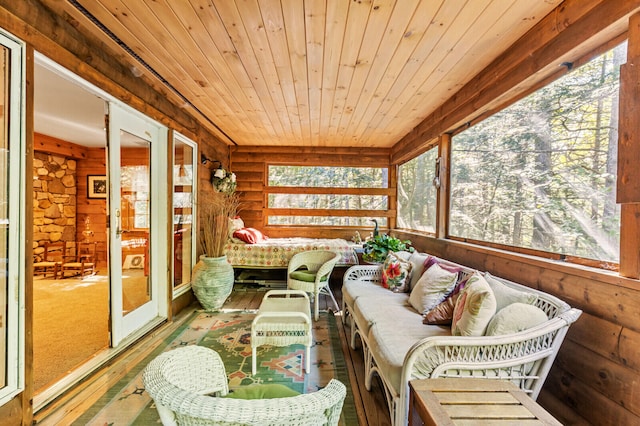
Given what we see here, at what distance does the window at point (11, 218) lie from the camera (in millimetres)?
1506

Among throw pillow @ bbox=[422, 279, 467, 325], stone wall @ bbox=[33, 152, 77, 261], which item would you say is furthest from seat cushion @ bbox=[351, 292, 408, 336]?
stone wall @ bbox=[33, 152, 77, 261]

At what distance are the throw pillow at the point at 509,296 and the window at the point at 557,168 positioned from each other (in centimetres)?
38

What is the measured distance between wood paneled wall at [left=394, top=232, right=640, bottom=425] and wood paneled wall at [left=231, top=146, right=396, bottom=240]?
12.2 feet

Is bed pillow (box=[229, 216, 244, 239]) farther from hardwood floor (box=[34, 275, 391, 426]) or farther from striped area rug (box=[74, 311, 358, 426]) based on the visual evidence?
hardwood floor (box=[34, 275, 391, 426])

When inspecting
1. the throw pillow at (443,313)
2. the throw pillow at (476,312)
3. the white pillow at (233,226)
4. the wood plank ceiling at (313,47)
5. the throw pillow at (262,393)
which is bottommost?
the throw pillow at (262,393)

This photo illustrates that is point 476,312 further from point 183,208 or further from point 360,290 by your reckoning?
point 183,208

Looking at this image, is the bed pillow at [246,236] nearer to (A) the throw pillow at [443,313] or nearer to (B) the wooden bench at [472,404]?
(A) the throw pillow at [443,313]

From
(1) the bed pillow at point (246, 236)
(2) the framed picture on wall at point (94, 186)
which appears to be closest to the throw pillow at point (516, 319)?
(1) the bed pillow at point (246, 236)

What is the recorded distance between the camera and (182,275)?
3.67 meters

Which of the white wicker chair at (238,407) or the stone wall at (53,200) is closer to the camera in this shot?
the white wicker chair at (238,407)

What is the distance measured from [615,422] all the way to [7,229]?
10.4 feet

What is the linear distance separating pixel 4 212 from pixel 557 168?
10.4ft

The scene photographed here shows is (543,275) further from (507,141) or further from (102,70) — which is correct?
(102,70)

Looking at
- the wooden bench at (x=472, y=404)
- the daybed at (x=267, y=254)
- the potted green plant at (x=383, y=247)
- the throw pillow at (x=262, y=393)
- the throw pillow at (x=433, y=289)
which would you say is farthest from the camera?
the daybed at (x=267, y=254)
